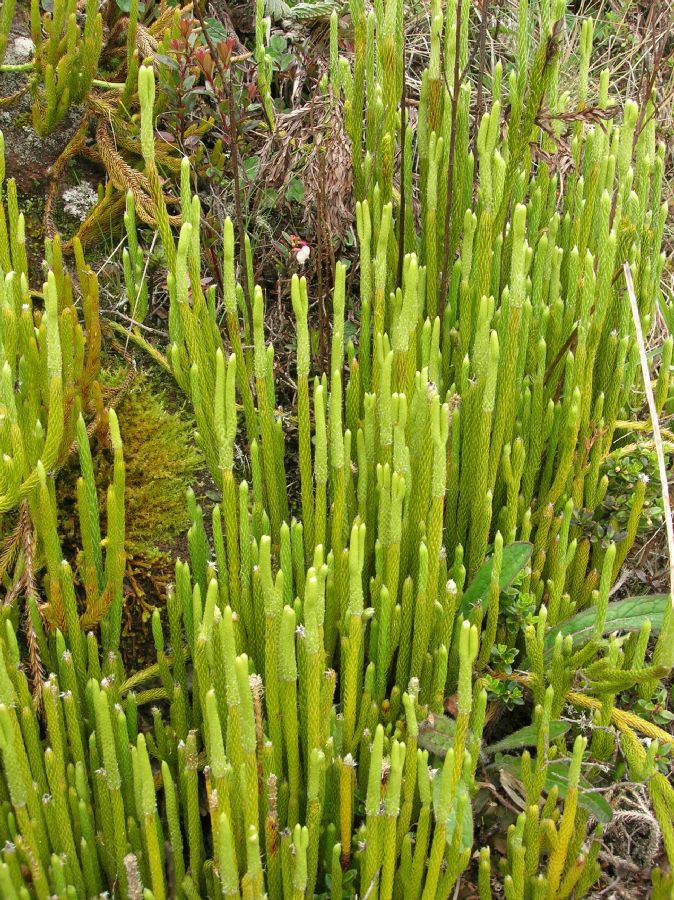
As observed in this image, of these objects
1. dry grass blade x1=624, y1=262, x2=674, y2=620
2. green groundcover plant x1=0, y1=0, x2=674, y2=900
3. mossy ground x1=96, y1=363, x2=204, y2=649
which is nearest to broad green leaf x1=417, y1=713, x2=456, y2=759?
green groundcover plant x1=0, y1=0, x2=674, y2=900

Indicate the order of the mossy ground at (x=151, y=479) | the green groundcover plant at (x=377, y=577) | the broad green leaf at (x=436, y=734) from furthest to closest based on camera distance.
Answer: the mossy ground at (x=151, y=479) → the broad green leaf at (x=436, y=734) → the green groundcover plant at (x=377, y=577)

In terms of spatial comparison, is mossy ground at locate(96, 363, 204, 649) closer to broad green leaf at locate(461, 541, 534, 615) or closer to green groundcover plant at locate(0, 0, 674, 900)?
green groundcover plant at locate(0, 0, 674, 900)

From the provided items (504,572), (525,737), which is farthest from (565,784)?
(504,572)

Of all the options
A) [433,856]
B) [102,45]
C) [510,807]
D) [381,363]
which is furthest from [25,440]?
[102,45]

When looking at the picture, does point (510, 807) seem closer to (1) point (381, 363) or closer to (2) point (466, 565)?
(2) point (466, 565)

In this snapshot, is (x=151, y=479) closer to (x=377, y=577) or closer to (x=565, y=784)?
(x=377, y=577)

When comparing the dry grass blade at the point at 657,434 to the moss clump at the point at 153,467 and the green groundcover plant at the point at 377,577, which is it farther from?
the moss clump at the point at 153,467

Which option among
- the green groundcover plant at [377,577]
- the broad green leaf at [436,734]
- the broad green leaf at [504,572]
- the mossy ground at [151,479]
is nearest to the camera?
the green groundcover plant at [377,577]

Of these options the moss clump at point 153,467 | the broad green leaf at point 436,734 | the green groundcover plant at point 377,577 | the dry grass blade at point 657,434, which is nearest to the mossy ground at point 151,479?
the moss clump at point 153,467
